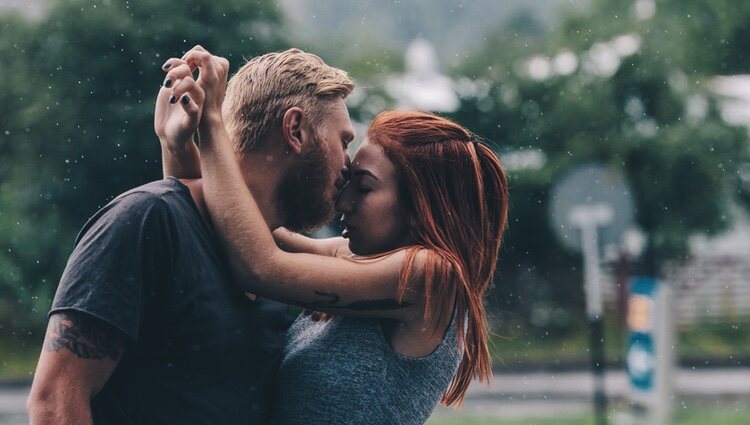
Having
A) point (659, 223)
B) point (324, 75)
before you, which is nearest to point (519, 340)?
point (659, 223)

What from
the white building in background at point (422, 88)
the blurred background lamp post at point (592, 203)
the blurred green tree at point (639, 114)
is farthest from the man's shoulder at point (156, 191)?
the blurred green tree at point (639, 114)

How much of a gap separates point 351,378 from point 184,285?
1.39 feet

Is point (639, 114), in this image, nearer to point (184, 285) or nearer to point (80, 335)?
point (184, 285)

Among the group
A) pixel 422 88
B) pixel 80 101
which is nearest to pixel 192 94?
pixel 80 101

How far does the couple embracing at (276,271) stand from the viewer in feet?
5.25

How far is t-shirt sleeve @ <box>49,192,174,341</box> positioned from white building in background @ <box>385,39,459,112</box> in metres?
13.7

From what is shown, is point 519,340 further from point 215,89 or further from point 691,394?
point 215,89

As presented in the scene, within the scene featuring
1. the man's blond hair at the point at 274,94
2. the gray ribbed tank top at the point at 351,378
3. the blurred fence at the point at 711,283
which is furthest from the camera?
the blurred fence at the point at 711,283

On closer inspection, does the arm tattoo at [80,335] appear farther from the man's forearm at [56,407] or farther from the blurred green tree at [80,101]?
the blurred green tree at [80,101]

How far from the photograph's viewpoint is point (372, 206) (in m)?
2.05

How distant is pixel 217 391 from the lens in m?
1.75

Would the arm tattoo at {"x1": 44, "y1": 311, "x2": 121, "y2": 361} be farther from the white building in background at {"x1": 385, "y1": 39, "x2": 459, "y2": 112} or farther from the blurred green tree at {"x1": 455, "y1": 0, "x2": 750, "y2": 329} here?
the blurred green tree at {"x1": 455, "y1": 0, "x2": 750, "y2": 329}

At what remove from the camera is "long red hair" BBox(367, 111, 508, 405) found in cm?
200

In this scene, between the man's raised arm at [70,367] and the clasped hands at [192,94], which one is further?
the clasped hands at [192,94]
